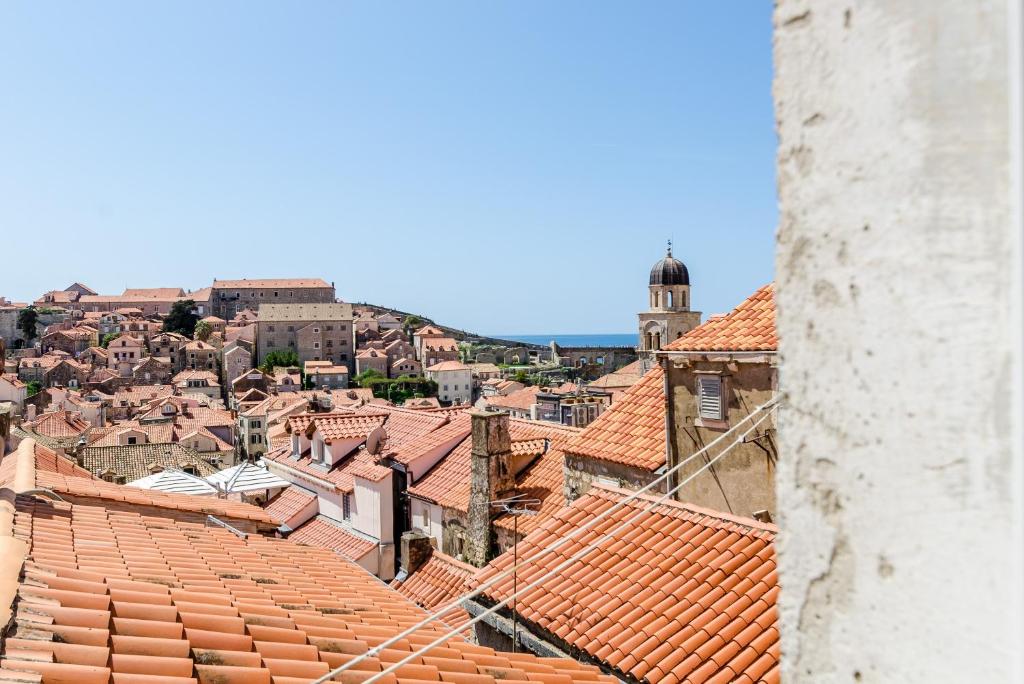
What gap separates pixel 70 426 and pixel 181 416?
11.7 meters

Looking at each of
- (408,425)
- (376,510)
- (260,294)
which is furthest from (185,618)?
(260,294)

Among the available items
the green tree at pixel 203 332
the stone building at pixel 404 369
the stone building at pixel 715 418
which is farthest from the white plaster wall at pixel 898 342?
the green tree at pixel 203 332

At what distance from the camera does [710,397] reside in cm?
942

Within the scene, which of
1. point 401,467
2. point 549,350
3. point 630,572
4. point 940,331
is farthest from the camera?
point 549,350

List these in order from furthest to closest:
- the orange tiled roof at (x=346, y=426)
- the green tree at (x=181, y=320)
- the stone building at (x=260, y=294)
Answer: the stone building at (x=260, y=294) → the green tree at (x=181, y=320) → the orange tiled roof at (x=346, y=426)

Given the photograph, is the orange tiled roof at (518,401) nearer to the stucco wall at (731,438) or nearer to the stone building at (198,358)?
the stone building at (198,358)

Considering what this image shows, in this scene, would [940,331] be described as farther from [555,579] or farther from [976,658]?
[555,579]

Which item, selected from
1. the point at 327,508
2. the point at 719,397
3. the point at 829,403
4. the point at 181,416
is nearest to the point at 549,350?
the point at 181,416

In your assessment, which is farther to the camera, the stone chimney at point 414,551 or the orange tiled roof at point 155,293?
the orange tiled roof at point 155,293

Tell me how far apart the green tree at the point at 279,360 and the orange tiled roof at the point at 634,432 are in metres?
93.3

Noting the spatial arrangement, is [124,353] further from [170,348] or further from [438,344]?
[438,344]

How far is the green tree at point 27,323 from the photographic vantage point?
11888 centimetres

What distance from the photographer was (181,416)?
6156cm

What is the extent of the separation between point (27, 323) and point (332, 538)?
121 metres
